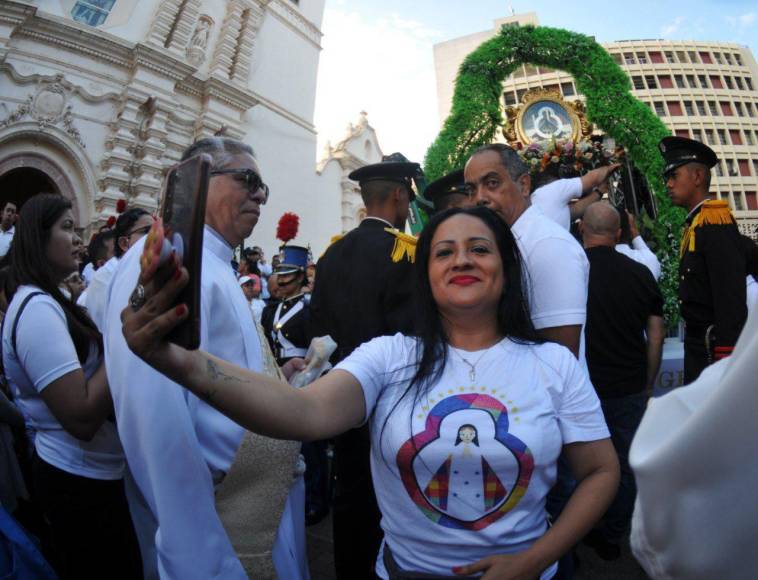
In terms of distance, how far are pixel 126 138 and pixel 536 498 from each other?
46.1 feet

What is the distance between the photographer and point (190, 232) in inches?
32.4

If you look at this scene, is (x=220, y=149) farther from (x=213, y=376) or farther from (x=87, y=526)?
(x=87, y=526)

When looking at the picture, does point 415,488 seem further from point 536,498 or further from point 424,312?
point 424,312

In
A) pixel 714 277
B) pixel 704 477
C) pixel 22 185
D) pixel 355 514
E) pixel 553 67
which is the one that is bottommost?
pixel 355 514

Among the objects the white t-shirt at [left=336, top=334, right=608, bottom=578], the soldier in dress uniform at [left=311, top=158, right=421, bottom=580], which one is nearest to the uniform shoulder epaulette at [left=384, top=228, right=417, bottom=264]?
the soldier in dress uniform at [left=311, top=158, right=421, bottom=580]

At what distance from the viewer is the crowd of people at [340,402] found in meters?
1.26

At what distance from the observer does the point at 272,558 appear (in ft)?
4.95

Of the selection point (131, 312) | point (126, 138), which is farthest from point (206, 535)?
point (126, 138)

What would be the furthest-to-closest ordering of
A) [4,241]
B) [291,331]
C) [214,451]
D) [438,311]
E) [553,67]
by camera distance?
[553,67] < [4,241] < [291,331] < [438,311] < [214,451]

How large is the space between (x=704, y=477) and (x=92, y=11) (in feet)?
55.5

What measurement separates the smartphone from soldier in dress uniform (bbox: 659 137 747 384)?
2.78 metres

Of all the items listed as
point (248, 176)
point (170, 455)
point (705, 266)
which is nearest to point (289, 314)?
point (248, 176)

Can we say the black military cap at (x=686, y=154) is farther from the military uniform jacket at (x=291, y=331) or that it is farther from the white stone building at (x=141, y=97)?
the white stone building at (x=141, y=97)

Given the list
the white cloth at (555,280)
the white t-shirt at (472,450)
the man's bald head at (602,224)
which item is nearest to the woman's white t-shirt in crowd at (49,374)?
the white t-shirt at (472,450)
